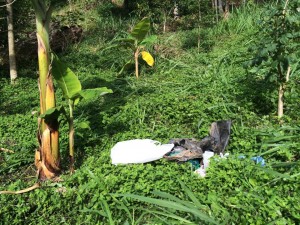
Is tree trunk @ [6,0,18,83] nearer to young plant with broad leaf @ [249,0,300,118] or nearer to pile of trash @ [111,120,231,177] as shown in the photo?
pile of trash @ [111,120,231,177]

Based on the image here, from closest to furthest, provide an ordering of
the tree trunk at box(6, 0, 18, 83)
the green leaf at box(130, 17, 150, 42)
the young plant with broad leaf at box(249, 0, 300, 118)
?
the young plant with broad leaf at box(249, 0, 300, 118)
the green leaf at box(130, 17, 150, 42)
the tree trunk at box(6, 0, 18, 83)

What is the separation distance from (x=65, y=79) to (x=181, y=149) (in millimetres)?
1371

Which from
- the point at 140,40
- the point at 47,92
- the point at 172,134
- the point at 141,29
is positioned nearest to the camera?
the point at 47,92

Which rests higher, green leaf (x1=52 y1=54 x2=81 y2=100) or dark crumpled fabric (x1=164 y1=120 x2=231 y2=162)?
green leaf (x1=52 y1=54 x2=81 y2=100)

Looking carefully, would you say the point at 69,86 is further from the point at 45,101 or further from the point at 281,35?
the point at 281,35

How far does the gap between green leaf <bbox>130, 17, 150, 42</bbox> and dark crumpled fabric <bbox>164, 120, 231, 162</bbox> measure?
3090mm

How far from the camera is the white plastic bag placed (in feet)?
10.2

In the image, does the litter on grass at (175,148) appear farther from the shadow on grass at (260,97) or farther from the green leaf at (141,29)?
the green leaf at (141,29)

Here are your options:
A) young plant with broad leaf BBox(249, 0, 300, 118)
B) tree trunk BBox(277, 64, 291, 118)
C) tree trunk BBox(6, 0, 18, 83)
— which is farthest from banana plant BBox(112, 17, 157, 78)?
tree trunk BBox(277, 64, 291, 118)

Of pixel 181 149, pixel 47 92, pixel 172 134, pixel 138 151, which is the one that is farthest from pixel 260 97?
pixel 47 92

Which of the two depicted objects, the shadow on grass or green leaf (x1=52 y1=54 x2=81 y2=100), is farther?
the shadow on grass

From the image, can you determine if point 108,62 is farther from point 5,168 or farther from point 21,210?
point 21,210

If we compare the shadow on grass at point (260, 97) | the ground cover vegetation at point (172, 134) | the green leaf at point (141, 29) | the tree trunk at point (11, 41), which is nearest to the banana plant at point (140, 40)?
the green leaf at point (141, 29)

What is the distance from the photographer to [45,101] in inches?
122
